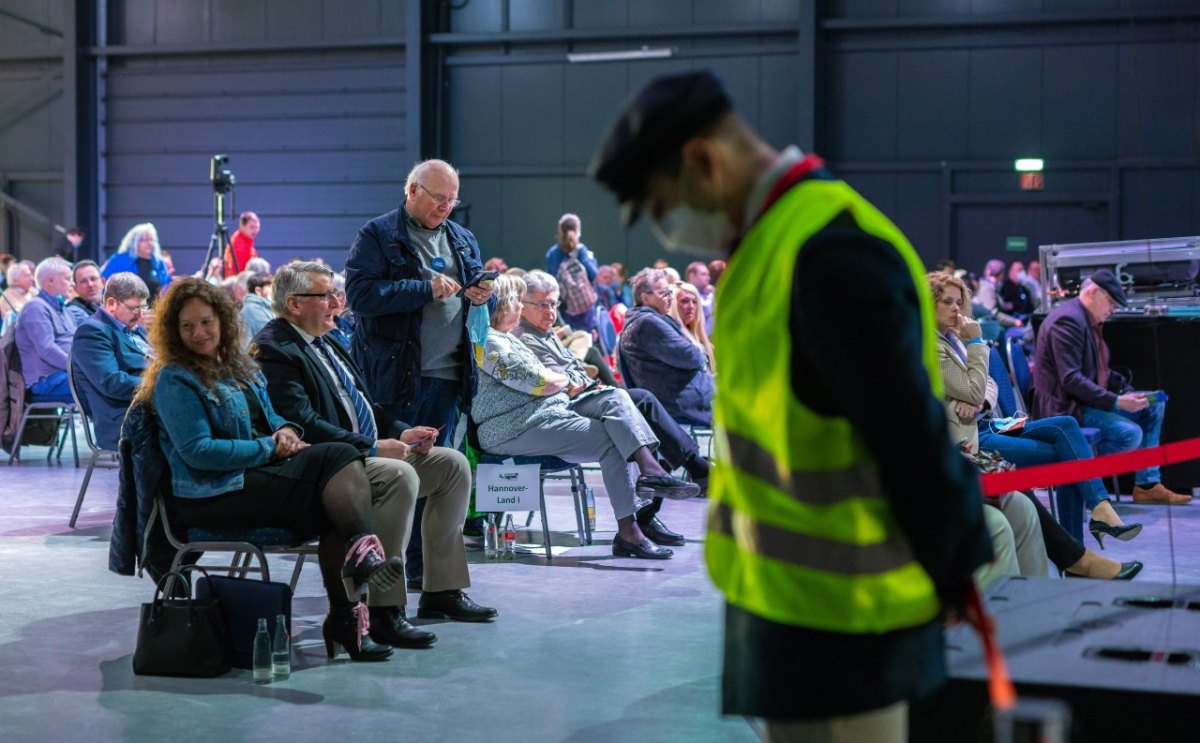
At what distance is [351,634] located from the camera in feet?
13.0

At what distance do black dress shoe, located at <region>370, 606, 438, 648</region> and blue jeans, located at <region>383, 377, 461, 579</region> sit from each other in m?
0.73

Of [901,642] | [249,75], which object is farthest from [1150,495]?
[249,75]

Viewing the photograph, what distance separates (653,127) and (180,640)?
278 centimetres

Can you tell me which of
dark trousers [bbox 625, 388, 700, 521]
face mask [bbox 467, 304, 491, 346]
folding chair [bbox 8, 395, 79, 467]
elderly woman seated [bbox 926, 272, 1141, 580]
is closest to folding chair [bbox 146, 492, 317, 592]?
face mask [bbox 467, 304, 491, 346]

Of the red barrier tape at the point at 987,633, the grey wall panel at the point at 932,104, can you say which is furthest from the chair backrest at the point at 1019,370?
the grey wall panel at the point at 932,104

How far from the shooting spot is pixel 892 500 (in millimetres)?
1454

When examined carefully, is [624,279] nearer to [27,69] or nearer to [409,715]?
[27,69]

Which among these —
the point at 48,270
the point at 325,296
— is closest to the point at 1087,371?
the point at 325,296

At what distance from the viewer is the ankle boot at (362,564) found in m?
3.84

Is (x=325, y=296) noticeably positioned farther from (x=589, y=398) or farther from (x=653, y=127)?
(x=653, y=127)

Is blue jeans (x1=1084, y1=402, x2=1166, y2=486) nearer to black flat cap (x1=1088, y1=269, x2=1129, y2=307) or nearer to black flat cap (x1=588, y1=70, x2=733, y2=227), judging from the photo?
black flat cap (x1=1088, y1=269, x2=1129, y2=307)

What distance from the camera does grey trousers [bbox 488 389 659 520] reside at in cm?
557

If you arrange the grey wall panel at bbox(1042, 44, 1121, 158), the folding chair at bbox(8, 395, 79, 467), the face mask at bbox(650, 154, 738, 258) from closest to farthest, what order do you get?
the face mask at bbox(650, 154, 738, 258), the folding chair at bbox(8, 395, 79, 467), the grey wall panel at bbox(1042, 44, 1121, 158)

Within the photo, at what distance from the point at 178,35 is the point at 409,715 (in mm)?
14718
